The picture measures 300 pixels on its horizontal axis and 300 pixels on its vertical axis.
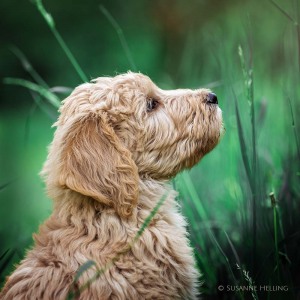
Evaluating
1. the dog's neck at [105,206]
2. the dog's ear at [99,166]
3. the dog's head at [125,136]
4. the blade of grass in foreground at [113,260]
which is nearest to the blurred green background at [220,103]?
the dog's head at [125,136]

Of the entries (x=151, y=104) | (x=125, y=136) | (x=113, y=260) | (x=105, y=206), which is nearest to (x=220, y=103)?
(x=151, y=104)

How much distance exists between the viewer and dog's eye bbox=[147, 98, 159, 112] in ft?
11.7

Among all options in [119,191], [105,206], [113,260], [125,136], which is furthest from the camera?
[125,136]

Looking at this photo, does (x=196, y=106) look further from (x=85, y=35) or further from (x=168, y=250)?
(x=85, y=35)

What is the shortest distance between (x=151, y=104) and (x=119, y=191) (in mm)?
601

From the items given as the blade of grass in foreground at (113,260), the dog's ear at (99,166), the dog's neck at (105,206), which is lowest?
the blade of grass in foreground at (113,260)

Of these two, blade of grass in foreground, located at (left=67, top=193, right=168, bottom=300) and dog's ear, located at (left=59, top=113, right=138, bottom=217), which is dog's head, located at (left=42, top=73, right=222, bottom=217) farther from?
blade of grass in foreground, located at (left=67, top=193, right=168, bottom=300)

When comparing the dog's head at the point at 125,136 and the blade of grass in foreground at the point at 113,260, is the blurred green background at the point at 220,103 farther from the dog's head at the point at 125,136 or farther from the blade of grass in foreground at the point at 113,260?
the blade of grass in foreground at the point at 113,260

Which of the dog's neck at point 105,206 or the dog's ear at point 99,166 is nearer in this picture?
the dog's ear at point 99,166

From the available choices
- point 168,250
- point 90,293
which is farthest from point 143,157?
point 90,293

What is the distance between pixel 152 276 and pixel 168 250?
0.18 metres

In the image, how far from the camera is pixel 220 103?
522 centimetres

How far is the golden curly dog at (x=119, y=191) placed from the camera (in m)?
3.13

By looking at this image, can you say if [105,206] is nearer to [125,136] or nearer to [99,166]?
[99,166]
